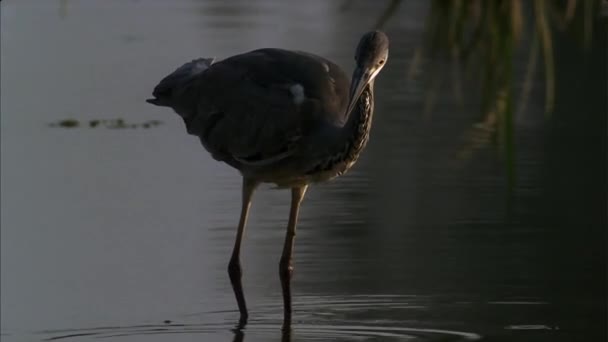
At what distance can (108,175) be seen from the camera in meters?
8.88

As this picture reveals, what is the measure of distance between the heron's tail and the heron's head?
1448mm

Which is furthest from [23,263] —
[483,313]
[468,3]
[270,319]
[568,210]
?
[468,3]

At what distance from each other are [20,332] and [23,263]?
960mm

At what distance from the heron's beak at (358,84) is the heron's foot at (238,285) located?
0.99 metres

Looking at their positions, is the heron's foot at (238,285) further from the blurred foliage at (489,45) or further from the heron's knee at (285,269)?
the blurred foliage at (489,45)

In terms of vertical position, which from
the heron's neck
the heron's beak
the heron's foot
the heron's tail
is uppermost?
the heron's beak

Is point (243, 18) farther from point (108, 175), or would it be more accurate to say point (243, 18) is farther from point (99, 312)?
point (99, 312)

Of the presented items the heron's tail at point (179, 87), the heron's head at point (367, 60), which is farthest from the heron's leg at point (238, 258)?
the heron's head at point (367, 60)

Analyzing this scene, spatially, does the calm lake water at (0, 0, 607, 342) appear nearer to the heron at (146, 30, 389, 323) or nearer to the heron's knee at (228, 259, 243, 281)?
the heron's knee at (228, 259, 243, 281)

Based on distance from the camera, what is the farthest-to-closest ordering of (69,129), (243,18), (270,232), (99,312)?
(243,18) → (69,129) → (270,232) → (99,312)

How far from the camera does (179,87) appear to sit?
776 centimetres

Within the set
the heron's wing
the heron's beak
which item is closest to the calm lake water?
the heron's wing

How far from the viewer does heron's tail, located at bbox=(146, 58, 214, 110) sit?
7.70 meters

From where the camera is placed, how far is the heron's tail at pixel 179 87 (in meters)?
7.70
